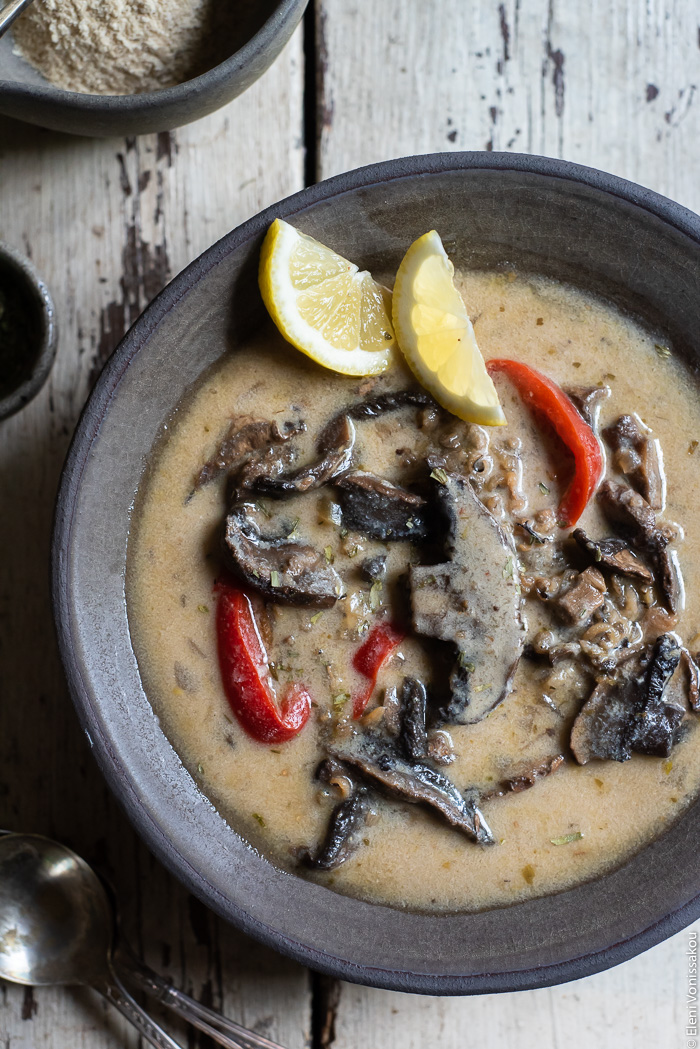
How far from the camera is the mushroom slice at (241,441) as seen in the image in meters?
2.81

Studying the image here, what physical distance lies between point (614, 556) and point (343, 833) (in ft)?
3.93

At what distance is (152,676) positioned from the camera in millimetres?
2842

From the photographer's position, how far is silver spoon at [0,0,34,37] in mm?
2664

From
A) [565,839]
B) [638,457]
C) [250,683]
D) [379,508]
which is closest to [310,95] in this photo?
[379,508]

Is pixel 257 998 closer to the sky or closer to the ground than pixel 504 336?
closer to the ground

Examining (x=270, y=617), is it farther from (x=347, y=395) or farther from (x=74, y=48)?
(x=74, y=48)

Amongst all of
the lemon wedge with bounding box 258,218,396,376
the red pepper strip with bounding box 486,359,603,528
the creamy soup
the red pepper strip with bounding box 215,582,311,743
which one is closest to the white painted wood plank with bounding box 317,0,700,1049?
→ the lemon wedge with bounding box 258,218,396,376

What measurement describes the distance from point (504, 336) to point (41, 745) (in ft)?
7.27

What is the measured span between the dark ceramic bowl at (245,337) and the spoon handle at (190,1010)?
682 millimetres

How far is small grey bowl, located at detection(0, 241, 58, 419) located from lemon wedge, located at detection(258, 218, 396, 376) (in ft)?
2.85

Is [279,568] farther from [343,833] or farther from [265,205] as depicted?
[265,205]

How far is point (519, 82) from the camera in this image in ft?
10.9

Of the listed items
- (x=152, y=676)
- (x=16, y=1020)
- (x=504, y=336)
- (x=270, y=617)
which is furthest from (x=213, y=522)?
(x=16, y=1020)

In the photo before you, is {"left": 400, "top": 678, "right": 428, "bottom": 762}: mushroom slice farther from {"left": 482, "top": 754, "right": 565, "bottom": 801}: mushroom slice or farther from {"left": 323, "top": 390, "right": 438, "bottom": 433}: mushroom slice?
{"left": 323, "top": 390, "right": 438, "bottom": 433}: mushroom slice
